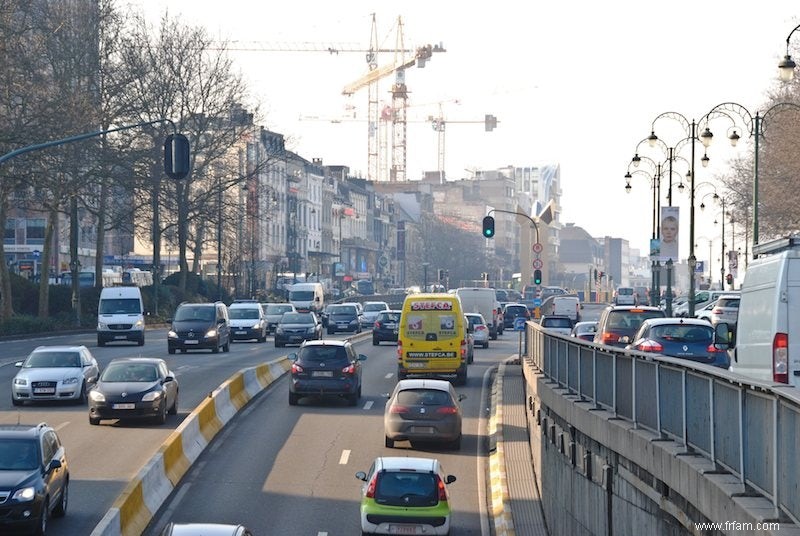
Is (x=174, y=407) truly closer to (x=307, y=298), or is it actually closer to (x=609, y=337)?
(x=609, y=337)

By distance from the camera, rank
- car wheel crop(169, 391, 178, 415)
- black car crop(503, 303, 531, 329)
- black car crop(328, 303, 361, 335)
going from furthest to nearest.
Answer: black car crop(503, 303, 531, 329), black car crop(328, 303, 361, 335), car wheel crop(169, 391, 178, 415)

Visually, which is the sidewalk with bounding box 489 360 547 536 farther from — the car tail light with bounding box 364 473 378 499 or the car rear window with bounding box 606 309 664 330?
the car rear window with bounding box 606 309 664 330

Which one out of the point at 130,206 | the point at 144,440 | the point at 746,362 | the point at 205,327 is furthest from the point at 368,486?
the point at 130,206

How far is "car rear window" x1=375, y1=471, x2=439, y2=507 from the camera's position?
19547 mm

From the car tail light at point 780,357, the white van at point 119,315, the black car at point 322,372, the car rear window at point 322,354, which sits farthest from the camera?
the white van at point 119,315

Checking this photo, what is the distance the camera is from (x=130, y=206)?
80312 mm

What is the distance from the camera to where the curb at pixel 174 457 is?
18.2 meters

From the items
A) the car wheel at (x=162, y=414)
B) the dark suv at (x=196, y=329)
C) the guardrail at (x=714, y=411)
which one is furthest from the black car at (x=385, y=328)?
the guardrail at (x=714, y=411)

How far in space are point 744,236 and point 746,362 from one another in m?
77.9

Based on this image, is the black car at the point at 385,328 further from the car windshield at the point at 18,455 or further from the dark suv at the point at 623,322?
the car windshield at the point at 18,455

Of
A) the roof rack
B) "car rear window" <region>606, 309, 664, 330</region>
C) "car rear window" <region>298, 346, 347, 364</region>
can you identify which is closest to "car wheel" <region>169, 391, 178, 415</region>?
"car rear window" <region>298, 346, 347, 364</region>

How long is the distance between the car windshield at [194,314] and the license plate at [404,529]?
3479 cm

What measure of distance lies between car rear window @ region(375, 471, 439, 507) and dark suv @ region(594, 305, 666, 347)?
12.5 meters

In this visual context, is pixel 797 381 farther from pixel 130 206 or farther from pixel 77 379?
pixel 130 206
